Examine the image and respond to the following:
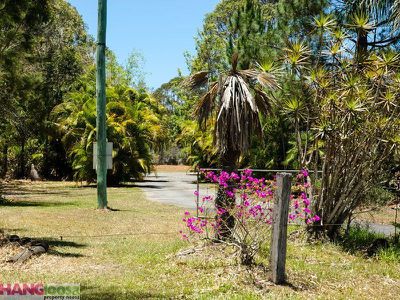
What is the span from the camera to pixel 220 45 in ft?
127

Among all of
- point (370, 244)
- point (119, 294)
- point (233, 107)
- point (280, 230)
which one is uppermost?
point (233, 107)

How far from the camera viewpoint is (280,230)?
21.2ft

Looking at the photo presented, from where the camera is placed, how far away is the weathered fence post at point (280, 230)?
6406 millimetres

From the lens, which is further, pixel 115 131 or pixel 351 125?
pixel 115 131

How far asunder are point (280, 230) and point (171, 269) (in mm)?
1807

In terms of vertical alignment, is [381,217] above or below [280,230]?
below

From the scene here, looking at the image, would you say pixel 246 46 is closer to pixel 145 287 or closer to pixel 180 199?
pixel 180 199

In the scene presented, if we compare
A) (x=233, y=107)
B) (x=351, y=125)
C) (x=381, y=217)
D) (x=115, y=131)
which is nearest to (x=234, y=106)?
(x=233, y=107)

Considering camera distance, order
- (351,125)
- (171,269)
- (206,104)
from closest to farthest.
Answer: (171,269)
(206,104)
(351,125)

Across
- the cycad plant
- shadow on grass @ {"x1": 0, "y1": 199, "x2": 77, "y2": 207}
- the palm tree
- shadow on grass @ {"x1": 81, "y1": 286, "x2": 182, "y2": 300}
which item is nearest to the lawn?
shadow on grass @ {"x1": 81, "y1": 286, "x2": 182, "y2": 300}

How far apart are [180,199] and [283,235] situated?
13.1 metres

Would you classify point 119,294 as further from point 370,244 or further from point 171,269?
point 370,244

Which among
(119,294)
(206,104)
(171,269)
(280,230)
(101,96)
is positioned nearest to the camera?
(119,294)

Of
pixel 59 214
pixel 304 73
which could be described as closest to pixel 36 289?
pixel 304 73
